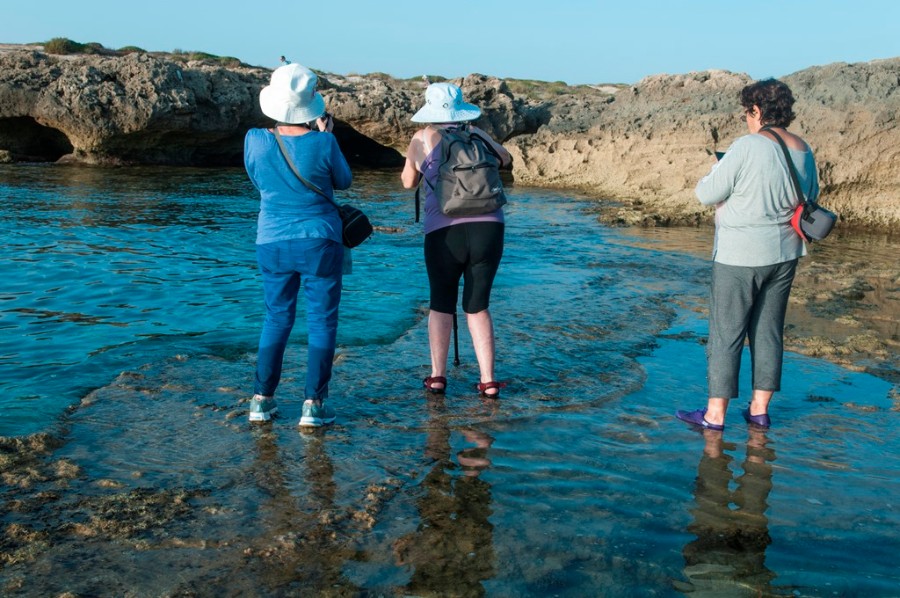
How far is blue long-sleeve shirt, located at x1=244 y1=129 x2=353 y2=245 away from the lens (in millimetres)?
4492

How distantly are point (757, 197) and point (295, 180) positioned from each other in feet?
7.96

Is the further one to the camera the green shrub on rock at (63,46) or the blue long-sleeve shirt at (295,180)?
the green shrub on rock at (63,46)

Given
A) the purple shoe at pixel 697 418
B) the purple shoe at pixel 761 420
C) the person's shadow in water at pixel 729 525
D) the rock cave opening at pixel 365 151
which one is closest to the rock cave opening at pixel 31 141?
the rock cave opening at pixel 365 151

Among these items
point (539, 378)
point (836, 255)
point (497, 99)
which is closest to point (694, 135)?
point (836, 255)

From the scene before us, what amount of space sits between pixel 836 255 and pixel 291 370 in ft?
25.6

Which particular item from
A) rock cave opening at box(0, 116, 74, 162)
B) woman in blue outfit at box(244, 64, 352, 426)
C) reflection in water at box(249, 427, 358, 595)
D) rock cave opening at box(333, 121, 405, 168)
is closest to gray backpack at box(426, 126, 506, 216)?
woman in blue outfit at box(244, 64, 352, 426)

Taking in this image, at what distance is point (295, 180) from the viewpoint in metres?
4.50

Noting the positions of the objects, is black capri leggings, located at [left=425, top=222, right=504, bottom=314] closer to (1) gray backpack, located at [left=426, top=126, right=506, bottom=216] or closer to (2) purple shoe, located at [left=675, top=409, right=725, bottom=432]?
(1) gray backpack, located at [left=426, top=126, right=506, bottom=216]

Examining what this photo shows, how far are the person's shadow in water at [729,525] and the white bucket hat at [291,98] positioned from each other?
9.06 feet

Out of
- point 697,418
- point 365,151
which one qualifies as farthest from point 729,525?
point 365,151

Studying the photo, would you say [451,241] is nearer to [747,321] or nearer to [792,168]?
[747,321]

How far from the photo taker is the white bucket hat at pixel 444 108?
494cm

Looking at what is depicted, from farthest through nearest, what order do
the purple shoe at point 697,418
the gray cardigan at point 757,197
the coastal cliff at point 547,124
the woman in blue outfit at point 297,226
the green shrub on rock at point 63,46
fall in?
the green shrub on rock at point 63,46, the coastal cliff at point 547,124, the purple shoe at point 697,418, the woman in blue outfit at point 297,226, the gray cardigan at point 757,197

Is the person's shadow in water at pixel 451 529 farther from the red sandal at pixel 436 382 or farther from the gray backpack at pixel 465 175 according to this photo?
the gray backpack at pixel 465 175
